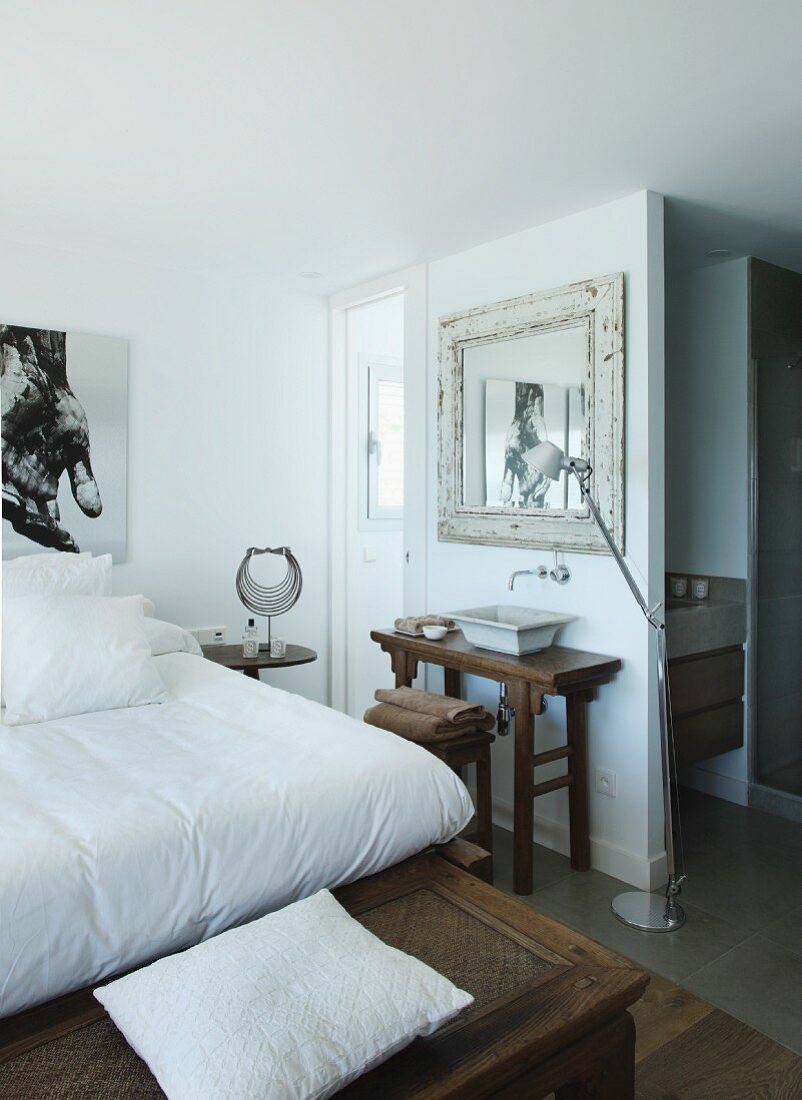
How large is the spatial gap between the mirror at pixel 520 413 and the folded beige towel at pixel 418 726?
952 millimetres

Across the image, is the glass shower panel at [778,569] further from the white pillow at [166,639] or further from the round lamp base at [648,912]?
the white pillow at [166,639]

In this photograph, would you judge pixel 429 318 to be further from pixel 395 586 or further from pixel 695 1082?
pixel 695 1082

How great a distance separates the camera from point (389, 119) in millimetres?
2318

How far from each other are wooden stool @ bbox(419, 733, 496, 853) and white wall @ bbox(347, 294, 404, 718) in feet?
5.15

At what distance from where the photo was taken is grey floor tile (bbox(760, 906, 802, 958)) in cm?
253

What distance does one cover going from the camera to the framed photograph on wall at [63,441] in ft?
11.0

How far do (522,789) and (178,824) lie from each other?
1.51 m

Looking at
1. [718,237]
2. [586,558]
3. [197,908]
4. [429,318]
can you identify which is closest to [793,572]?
[586,558]

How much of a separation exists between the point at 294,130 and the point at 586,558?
1.75 meters

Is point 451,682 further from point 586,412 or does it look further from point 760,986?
point 760,986

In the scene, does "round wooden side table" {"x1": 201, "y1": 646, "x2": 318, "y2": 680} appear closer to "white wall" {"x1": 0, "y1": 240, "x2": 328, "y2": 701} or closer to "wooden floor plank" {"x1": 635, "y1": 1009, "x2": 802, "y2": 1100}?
"white wall" {"x1": 0, "y1": 240, "x2": 328, "y2": 701}

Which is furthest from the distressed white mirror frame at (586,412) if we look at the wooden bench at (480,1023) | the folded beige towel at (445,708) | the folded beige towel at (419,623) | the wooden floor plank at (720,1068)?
the wooden bench at (480,1023)

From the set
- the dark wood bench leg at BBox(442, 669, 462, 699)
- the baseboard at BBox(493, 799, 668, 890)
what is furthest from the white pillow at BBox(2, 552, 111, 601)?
the baseboard at BBox(493, 799, 668, 890)

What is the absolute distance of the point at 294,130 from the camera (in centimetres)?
238
